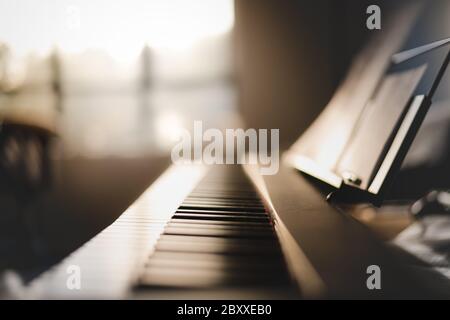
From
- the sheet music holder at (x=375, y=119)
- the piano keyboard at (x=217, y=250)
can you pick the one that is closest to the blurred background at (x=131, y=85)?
the sheet music holder at (x=375, y=119)

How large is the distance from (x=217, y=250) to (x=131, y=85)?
228 centimetres

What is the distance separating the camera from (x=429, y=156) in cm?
117

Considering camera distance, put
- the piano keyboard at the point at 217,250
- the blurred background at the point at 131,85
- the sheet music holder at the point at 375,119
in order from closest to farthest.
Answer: the piano keyboard at the point at 217,250 → the sheet music holder at the point at 375,119 → the blurred background at the point at 131,85

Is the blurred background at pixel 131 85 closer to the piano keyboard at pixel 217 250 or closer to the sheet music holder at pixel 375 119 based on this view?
the sheet music holder at pixel 375 119

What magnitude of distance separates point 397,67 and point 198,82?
188 cm

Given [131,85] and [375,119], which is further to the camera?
[131,85]

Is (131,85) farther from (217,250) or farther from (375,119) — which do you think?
(217,250)

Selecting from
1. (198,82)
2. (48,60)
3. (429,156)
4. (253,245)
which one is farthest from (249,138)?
(253,245)

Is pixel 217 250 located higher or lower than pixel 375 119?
lower

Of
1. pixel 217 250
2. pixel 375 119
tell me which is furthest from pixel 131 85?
pixel 217 250

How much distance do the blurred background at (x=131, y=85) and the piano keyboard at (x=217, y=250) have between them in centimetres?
80

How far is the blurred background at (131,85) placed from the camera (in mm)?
1638

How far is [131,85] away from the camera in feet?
8.93

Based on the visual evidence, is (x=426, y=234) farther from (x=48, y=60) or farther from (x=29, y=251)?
(x=48, y=60)
